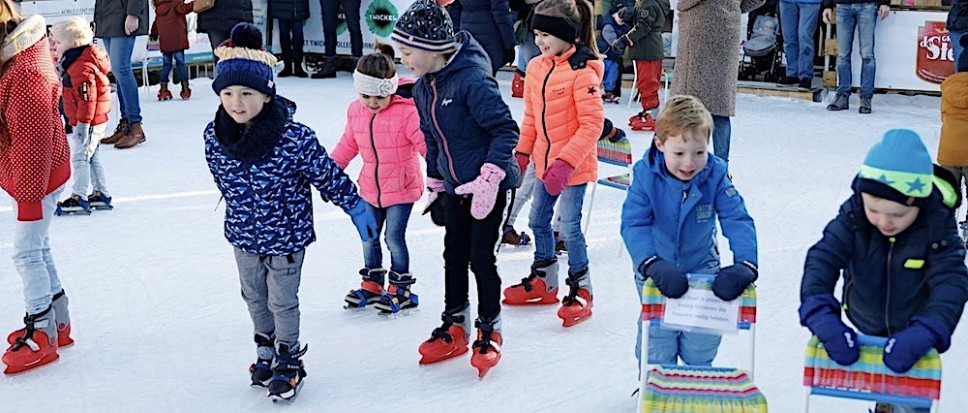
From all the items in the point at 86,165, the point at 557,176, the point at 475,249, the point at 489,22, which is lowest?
Answer: the point at 86,165

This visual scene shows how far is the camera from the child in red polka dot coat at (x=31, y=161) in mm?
3887

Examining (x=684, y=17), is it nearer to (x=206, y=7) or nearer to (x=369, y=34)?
(x=206, y=7)

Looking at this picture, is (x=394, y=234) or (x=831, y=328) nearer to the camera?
(x=831, y=328)

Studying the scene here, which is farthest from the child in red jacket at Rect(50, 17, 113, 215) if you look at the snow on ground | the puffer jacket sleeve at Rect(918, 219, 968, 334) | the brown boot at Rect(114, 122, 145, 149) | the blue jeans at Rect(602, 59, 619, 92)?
the blue jeans at Rect(602, 59, 619, 92)

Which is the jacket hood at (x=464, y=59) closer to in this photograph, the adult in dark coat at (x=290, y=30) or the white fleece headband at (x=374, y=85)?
the white fleece headband at (x=374, y=85)

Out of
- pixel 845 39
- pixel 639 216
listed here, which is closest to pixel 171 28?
pixel 845 39

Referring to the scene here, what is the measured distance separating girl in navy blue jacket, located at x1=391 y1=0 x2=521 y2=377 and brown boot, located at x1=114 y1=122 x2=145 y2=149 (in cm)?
479

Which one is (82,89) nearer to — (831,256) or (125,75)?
(125,75)

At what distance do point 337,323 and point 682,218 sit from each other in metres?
1.82

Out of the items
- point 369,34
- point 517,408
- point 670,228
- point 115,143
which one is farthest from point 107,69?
point 369,34

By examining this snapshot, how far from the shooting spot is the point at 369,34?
41.6ft

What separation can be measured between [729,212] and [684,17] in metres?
3.18

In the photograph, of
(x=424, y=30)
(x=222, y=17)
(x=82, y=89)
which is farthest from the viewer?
(x=222, y=17)

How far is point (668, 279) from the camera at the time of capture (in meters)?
3.09
